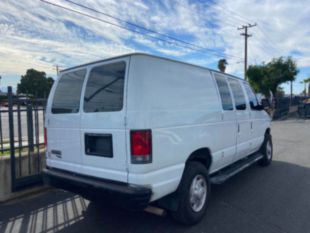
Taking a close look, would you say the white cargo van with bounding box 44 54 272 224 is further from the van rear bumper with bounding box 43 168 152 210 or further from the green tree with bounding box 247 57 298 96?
the green tree with bounding box 247 57 298 96

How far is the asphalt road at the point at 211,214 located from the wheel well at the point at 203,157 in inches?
30.1

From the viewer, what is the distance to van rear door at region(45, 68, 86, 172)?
134 inches

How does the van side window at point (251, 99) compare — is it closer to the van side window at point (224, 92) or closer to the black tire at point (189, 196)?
the van side window at point (224, 92)

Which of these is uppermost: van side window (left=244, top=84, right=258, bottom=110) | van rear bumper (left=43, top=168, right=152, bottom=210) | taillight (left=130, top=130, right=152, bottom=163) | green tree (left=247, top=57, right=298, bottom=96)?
green tree (left=247, top=57, right=298, bottom=96)

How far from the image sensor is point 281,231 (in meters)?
3.36

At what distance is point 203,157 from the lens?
12.7 ft

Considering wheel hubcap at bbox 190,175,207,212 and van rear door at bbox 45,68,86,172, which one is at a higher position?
van rear door at bbox 45,68,86,172

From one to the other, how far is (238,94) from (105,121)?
305cm

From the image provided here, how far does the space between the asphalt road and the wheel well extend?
763 mm

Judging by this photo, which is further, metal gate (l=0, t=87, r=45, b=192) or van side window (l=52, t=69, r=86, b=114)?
metal gate (l=0, t=87, r=45, b=192)

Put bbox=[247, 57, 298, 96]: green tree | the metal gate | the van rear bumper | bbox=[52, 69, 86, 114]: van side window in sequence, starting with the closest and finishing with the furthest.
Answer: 1. the van rear bumper
2. bbox=[52, 69, 86, 114]: van side window
3. the metal gate
4. bbox=[247, 57, 298, 96]: green tree

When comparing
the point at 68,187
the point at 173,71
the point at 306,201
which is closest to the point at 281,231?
the point at 306,201

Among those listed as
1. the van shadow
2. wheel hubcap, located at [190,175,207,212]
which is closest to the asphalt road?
the van shadow

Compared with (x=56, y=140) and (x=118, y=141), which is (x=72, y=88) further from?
(x=118, y=141)
